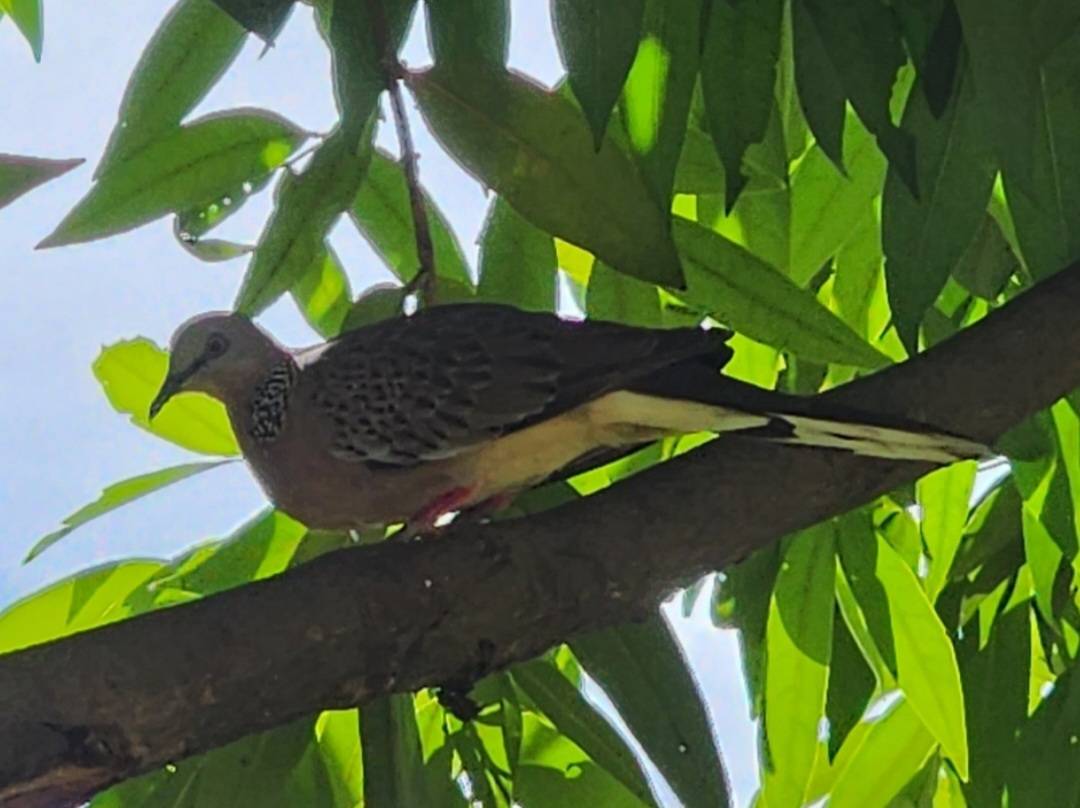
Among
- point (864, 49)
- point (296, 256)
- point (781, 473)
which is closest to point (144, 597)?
point (296, 256)

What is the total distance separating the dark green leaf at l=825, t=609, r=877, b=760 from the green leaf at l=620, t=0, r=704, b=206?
56 cm

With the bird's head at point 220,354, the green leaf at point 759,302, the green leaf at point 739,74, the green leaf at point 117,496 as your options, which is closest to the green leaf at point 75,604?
the green leaf at point 117,496

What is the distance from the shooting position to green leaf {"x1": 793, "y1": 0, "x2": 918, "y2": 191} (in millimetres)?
1135

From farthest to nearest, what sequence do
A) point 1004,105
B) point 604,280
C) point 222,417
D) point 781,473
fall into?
point 222,417 < point 604,280 < point 781,473 < point 1004,105

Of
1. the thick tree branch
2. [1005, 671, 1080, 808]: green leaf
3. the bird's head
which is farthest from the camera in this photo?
the bird's head

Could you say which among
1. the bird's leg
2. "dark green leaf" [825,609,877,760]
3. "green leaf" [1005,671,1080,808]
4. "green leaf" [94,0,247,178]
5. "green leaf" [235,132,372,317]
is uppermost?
"green leaf" [94,0,247,178]

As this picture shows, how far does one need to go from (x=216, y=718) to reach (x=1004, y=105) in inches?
22.1

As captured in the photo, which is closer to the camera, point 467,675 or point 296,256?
point 467,675

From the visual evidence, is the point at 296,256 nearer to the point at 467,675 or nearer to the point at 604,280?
the point at 604,280

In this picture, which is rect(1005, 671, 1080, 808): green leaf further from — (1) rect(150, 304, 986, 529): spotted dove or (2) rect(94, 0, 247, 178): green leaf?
(2) rect(94, 0, 247, 178): green leaf

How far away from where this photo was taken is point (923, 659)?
145cm

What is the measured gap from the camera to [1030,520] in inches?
58.1

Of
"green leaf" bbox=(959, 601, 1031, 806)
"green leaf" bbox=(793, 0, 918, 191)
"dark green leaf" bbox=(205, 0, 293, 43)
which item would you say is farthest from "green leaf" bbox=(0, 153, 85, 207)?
"green leaf" bbox=(959, 601, 1031, 806)

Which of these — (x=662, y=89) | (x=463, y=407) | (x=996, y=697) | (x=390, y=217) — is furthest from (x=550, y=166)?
(x=996, y=697)
